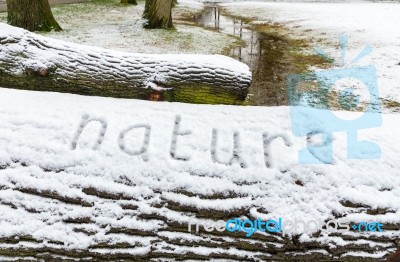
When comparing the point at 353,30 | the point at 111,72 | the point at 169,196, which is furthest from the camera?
the point at 353,30

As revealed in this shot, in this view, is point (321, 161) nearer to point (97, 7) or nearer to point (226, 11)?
point (97, 7)

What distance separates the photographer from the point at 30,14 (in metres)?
7.91

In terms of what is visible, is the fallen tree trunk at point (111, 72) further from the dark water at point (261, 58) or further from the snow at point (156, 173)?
the dark water at point (261, 58)

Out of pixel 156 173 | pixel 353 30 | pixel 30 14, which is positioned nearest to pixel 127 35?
pixel 30 14

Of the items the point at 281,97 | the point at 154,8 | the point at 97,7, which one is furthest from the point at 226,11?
the point at 281,97

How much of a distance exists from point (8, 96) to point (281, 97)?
13.6 ft

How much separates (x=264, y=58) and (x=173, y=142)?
20.2 feet

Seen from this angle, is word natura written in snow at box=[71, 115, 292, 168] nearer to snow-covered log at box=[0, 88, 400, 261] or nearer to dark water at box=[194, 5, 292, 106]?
snow-covered log at box=[0, 88, 400, 261]

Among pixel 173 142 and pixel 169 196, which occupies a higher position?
pixel 173 142

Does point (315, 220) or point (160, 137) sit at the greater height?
point (160, 137)

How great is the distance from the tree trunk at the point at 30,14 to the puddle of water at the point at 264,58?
4503 mm

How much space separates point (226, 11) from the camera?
17.2 meters

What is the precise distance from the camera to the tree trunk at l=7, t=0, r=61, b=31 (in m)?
7.75

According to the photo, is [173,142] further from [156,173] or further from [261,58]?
[261,58]
